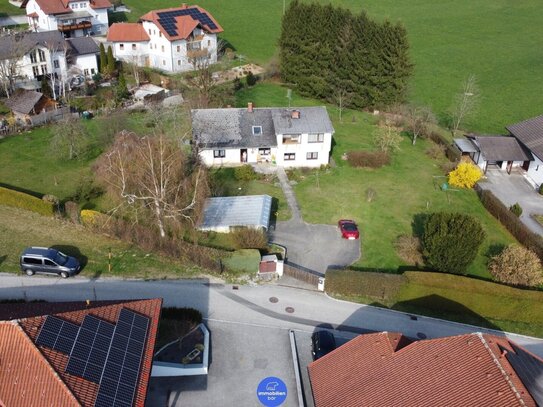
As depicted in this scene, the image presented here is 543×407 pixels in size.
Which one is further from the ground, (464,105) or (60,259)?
(464,105)

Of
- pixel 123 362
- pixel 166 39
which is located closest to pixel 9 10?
pixel 166 39

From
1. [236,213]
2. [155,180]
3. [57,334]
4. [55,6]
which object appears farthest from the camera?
[55,6]

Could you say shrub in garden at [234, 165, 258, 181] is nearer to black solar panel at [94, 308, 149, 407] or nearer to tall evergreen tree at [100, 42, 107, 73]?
black solar panel at [94, 308, 149, 407]

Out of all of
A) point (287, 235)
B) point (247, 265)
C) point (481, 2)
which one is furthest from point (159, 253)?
point (481, 2)

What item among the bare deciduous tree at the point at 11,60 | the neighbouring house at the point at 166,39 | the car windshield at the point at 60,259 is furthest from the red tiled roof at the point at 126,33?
the car windshield at the point at 60,259

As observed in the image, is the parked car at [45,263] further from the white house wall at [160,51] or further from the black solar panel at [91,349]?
the white house wall at [160,51]

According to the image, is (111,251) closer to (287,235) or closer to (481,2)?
(287,235)

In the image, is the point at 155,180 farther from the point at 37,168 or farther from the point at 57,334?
the point at 37,168

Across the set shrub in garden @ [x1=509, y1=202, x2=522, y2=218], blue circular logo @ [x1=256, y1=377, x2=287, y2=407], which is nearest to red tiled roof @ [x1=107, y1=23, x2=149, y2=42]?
shrub in garden @ [x1=509, y1=202, x2=522, y2=218]

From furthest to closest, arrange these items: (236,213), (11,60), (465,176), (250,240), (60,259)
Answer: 1. (11,60)
2. (465,176)
3. (236,213)
4. (250,240)
5. (60,259)
